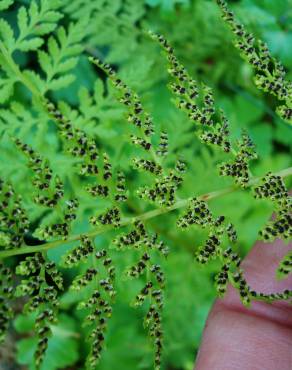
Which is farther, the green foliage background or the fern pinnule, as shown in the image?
the green foliage background

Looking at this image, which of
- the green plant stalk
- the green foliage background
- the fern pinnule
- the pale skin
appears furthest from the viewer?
the pale skin

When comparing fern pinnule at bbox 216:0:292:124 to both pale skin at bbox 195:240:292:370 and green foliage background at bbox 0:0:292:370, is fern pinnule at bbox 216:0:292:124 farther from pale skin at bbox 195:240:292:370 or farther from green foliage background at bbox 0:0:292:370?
pale skin at bbox 195:240:292:370

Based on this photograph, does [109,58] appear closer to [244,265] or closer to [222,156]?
[222,156]

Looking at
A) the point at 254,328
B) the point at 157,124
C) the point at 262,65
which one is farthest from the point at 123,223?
the point at 157,124

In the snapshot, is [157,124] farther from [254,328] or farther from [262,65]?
[262,65]

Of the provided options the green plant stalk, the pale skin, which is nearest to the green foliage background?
the pale skin

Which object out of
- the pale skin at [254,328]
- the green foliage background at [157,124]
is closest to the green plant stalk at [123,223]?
the green foliage background at [157,124]

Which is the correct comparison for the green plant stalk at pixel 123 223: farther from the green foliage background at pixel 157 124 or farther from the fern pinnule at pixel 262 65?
the green foliage background at pixel 157 124

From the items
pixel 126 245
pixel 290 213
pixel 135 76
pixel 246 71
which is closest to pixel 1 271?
pixel 126 245
